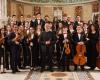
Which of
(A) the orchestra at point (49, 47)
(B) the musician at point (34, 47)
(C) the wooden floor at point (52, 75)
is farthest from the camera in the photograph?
(B) the musician at point (34, 47)

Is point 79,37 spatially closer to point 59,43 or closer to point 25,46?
point 59,43

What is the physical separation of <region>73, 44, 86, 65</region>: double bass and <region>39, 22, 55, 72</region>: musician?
2.73 feet

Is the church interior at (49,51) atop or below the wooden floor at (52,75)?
atop

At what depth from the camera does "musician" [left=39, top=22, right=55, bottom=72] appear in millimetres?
10977

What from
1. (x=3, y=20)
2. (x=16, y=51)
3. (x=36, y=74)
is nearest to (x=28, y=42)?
(x=16, y=51)

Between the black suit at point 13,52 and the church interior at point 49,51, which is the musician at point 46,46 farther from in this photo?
the black suit at point 13,52

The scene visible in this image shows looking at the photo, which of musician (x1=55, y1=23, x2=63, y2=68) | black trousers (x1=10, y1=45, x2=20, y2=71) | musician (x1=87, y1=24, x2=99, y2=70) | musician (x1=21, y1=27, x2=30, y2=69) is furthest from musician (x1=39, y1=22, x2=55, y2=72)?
musician (x1=87, y1=24, x2=99, y2=70)

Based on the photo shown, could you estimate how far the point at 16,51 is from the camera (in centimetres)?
1095

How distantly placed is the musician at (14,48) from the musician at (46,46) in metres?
Answer: 0.82

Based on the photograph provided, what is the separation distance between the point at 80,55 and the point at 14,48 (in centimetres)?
215

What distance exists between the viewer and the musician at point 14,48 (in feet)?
35.4

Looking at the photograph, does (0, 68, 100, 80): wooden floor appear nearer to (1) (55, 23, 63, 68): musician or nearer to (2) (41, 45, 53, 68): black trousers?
(2) (41, 45, 53, 68): black trousers

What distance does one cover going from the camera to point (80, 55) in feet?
35.5

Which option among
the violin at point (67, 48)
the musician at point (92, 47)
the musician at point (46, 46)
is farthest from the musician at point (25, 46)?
the musician at point (92, 47)
